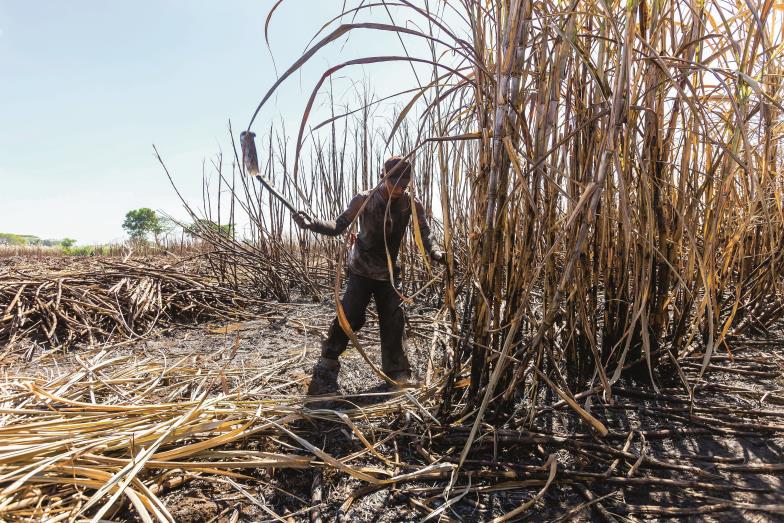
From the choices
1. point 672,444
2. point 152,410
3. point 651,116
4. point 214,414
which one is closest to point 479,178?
point 651,116

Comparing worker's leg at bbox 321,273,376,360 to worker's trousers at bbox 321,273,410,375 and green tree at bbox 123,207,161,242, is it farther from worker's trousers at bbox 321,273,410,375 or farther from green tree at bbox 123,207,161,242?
green tree at bbox 123,207,161,242

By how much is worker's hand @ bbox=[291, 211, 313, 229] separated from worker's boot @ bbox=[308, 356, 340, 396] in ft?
2.25

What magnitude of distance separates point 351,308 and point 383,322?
0.58 feet

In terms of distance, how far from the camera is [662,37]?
1.23 m

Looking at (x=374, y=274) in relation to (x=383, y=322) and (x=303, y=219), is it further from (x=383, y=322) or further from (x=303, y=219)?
(x=303, y=219)

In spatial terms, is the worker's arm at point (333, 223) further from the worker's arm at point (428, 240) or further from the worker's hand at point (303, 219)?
the worker's arm at point (428, 240)

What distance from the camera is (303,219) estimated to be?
2004 millimetres

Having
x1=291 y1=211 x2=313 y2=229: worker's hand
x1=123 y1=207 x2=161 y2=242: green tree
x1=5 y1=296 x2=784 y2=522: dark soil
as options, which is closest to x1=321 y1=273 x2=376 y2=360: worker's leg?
x1=291 y1=211 x2=313 y2=229: worker's hand

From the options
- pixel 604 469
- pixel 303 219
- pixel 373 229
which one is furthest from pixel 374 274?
pixel 604 469

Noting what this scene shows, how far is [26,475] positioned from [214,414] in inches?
19.1

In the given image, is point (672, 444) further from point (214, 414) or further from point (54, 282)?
point (54, 282)

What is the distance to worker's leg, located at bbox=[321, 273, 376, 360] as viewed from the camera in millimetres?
2129

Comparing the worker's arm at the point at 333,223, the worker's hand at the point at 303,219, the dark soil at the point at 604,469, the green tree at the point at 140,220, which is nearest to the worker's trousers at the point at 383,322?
the worker's arm at the point at 333,223

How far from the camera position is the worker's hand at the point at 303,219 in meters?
1.96
